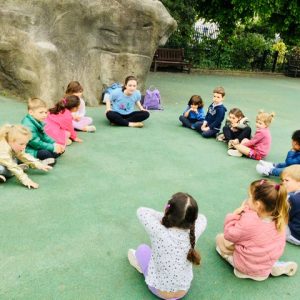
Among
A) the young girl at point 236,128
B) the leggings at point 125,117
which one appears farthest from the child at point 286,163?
the leggings at point 125,117

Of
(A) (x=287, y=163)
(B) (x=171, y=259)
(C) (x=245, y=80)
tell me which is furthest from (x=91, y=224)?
(C) (x=245, y=80)

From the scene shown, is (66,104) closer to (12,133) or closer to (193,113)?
(12,133)

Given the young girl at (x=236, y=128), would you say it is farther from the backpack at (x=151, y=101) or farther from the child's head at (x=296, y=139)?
the backpack at (x=151, y=101)

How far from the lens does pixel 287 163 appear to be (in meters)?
5.05

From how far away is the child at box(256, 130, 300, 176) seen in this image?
489 centimetres

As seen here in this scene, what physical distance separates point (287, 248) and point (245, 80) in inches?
461

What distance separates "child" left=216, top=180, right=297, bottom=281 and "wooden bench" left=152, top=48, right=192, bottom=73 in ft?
38.4

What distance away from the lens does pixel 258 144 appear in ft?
19.2

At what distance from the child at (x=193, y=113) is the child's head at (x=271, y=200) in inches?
168

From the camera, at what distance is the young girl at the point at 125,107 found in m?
6.83

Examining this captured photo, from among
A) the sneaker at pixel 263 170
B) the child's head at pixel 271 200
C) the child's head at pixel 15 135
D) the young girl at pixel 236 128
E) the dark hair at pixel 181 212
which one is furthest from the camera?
the young girl at pixel 236 128

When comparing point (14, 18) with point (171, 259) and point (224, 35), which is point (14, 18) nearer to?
point (171, 259)

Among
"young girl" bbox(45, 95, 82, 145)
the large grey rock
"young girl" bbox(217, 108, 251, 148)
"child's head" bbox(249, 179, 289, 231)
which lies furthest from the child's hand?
the large grey rock

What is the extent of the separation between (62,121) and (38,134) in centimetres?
74
